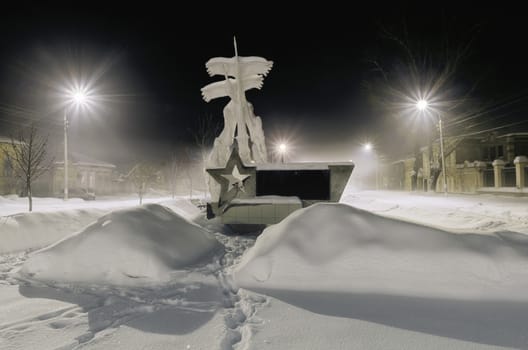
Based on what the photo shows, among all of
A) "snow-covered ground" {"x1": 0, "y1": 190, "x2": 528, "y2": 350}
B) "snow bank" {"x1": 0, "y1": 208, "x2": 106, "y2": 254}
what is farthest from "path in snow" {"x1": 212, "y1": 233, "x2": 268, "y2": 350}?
"snow bank" {"x1": 0, "y1": 208, "x2": 106, "y2": 254}

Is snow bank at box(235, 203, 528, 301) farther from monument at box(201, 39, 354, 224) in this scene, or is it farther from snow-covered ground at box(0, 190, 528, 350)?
monument at box(201, 39, 354, 224)

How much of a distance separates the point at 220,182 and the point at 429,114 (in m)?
21.8

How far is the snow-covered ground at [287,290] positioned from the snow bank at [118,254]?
0.02 metres

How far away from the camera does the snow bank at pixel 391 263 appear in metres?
3.25

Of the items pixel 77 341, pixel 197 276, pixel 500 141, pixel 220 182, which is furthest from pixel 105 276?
pixel 500 141

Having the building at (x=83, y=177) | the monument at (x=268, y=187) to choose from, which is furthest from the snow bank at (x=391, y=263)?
the building at (x=83, y=177)

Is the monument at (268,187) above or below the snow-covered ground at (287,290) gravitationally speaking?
above

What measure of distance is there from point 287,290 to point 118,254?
112 inches

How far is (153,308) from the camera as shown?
3100mm

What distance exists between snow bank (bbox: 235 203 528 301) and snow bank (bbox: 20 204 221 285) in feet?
4.68

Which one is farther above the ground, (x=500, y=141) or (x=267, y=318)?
(x=500, y=141)

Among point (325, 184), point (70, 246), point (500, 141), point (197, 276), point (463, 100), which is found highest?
point (463, 100)

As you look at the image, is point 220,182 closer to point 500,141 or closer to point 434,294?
point 434,294

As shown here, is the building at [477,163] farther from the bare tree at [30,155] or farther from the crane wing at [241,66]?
the bare tree at [30,155]
